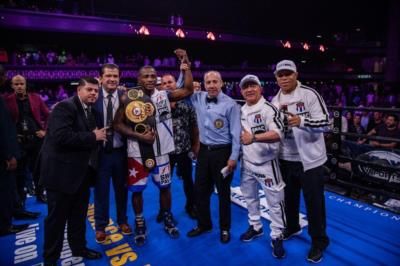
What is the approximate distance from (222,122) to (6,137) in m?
1.91

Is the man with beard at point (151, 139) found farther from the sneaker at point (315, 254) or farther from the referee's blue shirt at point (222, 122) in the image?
the sneaker at point (315, 254)

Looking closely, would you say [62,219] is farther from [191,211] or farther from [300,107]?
[300,107]

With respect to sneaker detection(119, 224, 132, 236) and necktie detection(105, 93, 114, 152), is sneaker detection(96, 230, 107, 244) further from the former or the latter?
necktie detection(105, 93, 114, 152)

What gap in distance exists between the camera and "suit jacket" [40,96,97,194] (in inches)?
81.9

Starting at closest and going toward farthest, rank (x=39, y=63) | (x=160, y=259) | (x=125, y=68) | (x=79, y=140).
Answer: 1. (x=79, y=140)
2. (x=160, y=259)
3. (x=39, y=63)
4. (x=125, y=68)

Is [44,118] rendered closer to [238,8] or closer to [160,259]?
[160,259]

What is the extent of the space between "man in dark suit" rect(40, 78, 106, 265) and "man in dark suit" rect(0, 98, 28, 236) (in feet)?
1.99

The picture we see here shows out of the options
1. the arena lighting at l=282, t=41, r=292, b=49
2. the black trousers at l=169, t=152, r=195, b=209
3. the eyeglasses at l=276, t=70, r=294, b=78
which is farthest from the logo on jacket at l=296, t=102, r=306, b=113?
the arena lighting at l=282, t=41, r=292, b=49

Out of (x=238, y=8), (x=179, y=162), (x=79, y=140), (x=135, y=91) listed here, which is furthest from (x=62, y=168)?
(x=238, y=8)

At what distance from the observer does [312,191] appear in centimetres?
226

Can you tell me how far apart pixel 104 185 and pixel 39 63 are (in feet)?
40.1

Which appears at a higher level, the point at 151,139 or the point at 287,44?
the point at 287,44

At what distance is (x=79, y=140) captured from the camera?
6.89ft

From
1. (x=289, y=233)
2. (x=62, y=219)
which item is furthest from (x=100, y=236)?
(x=289, y=233)
